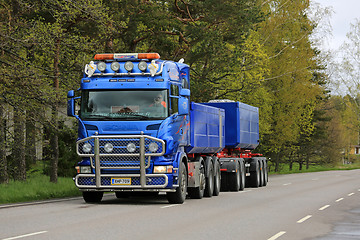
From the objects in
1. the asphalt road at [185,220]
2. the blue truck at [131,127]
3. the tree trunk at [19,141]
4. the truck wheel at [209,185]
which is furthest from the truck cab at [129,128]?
the tree trunk at [19,141]

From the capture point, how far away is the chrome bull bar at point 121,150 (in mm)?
19203

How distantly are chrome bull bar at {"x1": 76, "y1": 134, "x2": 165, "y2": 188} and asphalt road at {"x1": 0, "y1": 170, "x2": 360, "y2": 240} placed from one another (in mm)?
1101

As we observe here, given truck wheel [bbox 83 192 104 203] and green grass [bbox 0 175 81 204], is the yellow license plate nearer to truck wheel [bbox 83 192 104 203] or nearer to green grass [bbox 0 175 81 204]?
truck wheel [bbox 83 192 104 203]

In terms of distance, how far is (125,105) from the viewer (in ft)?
64.5

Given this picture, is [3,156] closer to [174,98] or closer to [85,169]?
[85,169]

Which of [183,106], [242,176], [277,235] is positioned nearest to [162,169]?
[183,106]

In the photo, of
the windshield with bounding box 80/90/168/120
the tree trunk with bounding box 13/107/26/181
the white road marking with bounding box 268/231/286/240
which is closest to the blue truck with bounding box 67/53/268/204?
the windshield with bounding box 80/90/168/120

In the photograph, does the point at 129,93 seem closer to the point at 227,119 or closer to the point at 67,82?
the point at 67,82

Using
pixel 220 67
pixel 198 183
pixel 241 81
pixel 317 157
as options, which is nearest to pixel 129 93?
pixel 198 183

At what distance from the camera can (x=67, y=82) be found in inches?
1045

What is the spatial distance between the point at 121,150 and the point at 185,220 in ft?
15.0

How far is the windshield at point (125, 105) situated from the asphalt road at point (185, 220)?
248 centimetres

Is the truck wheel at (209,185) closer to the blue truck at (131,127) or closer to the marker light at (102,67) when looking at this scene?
the blue truck at (131,127)

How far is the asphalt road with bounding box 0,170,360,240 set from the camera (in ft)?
41.5
